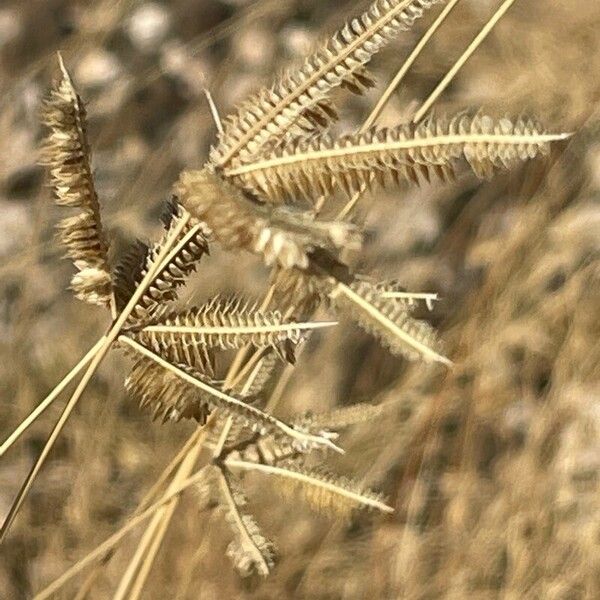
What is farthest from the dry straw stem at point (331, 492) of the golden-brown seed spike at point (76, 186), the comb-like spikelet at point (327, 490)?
the golden-brown seed spike at point (76, 186)

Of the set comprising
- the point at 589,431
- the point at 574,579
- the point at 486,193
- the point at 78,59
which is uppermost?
the point at 78,59

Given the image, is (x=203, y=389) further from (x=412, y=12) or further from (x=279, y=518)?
(x=279, y=518)

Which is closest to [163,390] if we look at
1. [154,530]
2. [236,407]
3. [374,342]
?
[236,407]

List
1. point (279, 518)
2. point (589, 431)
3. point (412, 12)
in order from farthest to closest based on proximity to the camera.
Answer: point (589, 431)
point (279, 518)
point (412, 12)

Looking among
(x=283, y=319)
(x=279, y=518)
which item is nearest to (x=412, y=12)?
(x=283, y=319)

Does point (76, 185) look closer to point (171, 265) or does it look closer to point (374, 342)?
point (171, 265)

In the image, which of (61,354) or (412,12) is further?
(61,354)

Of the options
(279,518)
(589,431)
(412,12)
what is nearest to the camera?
(412,12)

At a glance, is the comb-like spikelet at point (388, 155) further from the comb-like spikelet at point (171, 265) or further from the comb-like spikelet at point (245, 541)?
the comb-like spikelet at point (245, 541)
